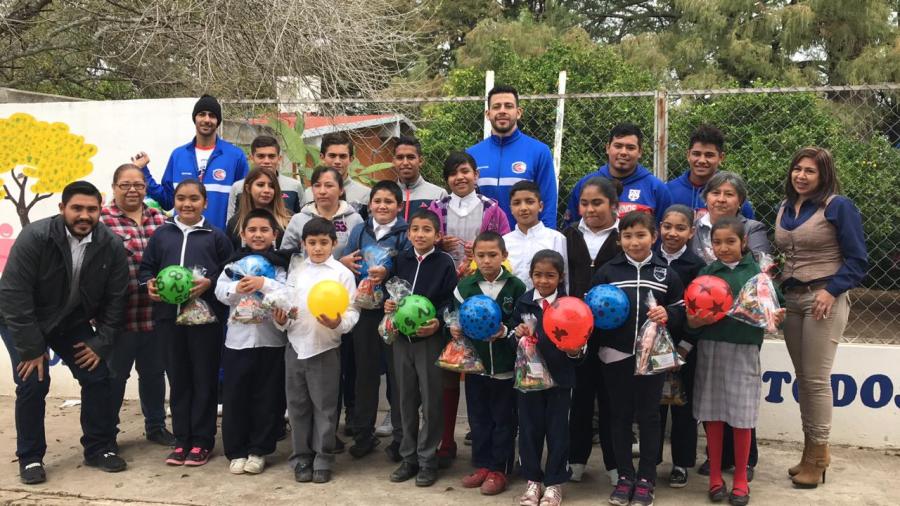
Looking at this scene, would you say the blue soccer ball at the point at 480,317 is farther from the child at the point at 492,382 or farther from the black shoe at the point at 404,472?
the black shoe at the point at 404,472

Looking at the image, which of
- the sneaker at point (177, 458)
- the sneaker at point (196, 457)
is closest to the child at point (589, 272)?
the sneaker at point (196, 457)

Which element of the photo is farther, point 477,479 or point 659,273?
point 477,479

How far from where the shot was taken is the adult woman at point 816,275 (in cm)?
438

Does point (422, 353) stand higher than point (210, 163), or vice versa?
point (210, 163)

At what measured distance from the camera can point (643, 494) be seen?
4.22 meters

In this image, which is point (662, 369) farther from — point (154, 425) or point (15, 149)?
point (15, 149)

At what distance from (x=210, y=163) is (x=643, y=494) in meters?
3.62

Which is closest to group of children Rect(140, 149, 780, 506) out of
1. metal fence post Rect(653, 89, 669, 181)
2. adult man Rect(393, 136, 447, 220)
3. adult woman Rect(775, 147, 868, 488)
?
adult man Rect(393, 136, 447, 220)

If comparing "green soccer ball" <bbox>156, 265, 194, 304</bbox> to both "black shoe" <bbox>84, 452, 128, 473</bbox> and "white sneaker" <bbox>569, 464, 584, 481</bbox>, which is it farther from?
"white sneaker" <bbox>569, 464, 584, 481</bbox>

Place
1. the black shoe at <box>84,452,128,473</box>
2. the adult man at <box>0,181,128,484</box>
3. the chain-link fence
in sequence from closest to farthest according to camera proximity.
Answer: the adult man at <box>0,181,128,484</box>
the black shoe at <box>84,452,128,473</box>
the chain-link fence

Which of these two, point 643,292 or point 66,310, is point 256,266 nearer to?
point 66,310

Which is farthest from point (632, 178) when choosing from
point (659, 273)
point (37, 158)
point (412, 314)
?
point (37, 158)

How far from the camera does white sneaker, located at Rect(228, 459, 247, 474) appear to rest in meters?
4.81

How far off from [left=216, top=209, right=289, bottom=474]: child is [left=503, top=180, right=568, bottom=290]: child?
1.37m
